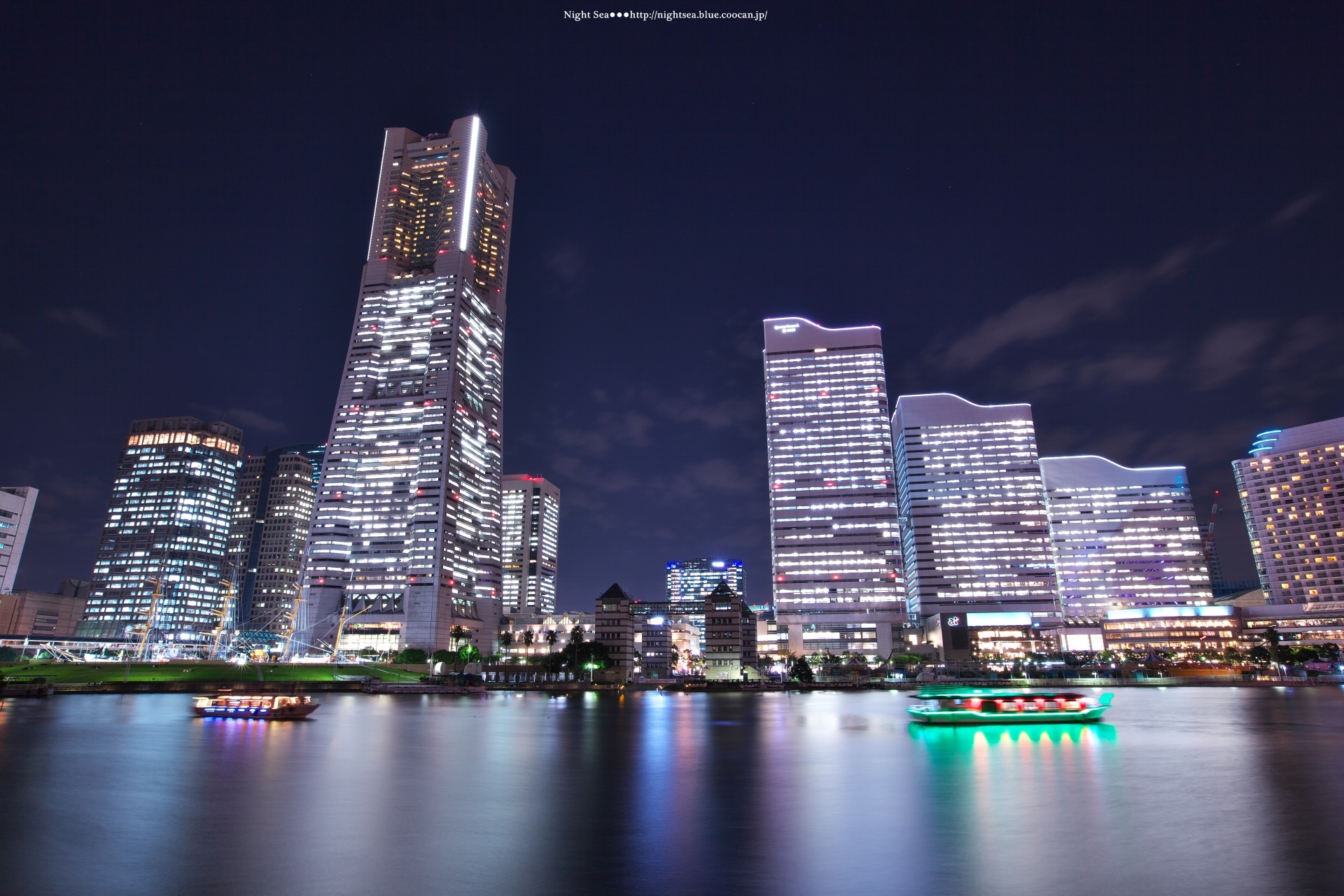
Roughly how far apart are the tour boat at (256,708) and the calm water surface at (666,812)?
11513mm

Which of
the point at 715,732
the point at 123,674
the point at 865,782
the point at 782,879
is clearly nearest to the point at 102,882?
the point at 782,879

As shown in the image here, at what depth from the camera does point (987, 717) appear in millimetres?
69125

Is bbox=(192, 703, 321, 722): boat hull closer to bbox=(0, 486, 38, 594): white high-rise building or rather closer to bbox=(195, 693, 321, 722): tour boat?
bbox=(195, 693, 321, 722): tour boat

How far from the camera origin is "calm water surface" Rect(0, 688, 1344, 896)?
19.7 m

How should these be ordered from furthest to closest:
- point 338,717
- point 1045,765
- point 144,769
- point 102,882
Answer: point 338,717
point 1045,765
point 144,769
point 102,882

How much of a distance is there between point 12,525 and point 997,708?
231m

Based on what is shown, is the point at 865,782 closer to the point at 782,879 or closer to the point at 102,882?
the point at 782,879

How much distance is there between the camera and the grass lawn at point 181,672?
132m

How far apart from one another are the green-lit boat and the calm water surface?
337 inches

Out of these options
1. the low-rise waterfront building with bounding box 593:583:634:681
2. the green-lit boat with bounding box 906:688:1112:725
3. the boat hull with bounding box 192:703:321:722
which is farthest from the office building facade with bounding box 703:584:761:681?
the boat hull with bounding box 192:703:321:722

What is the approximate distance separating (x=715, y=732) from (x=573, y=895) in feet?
152

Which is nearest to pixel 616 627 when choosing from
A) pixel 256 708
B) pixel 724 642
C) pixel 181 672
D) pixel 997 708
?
pixel 724 642

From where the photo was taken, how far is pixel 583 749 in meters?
49.8

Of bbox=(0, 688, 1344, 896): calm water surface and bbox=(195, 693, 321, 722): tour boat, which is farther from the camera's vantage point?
bbox=(195, 693, 321, 722): tour boat
